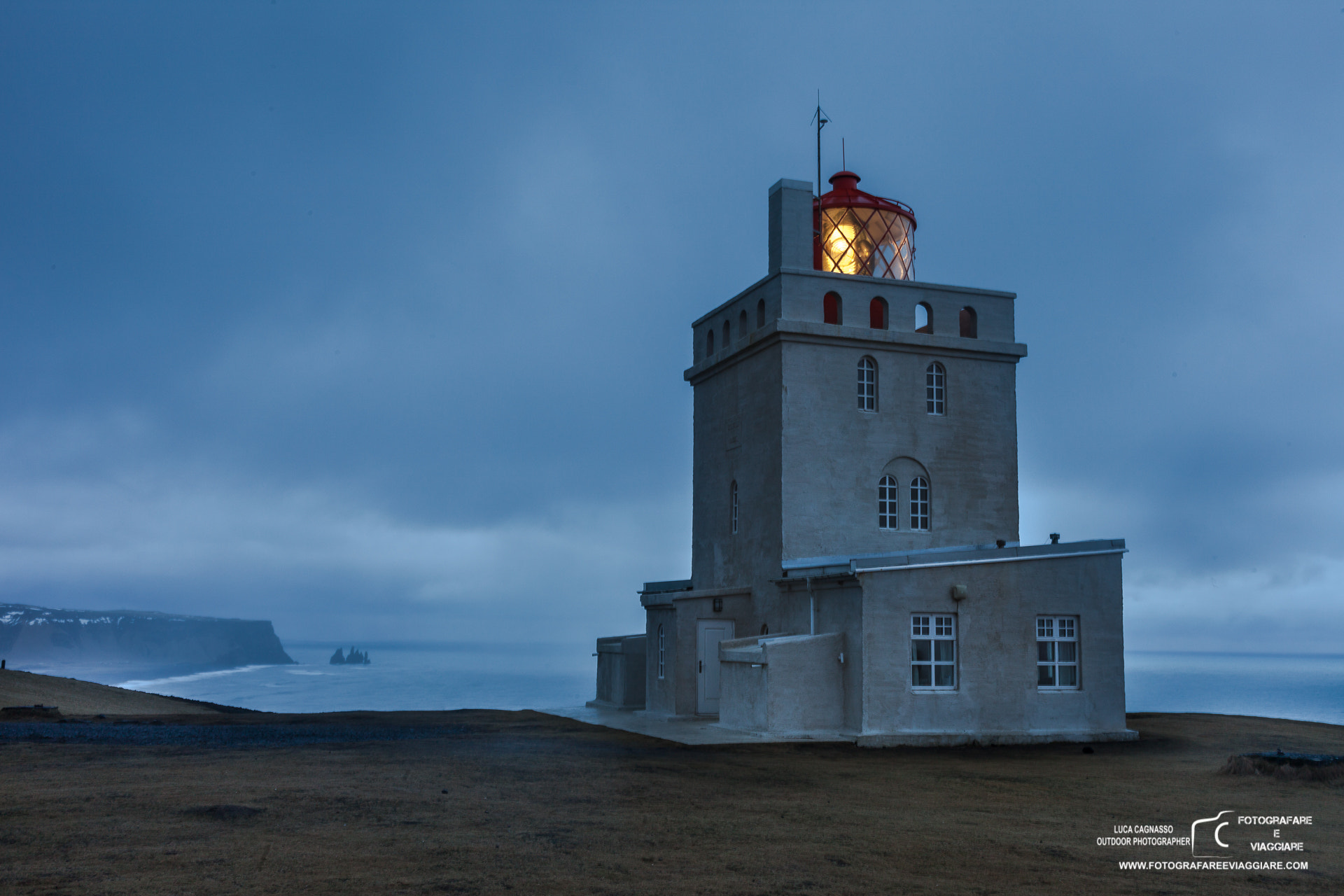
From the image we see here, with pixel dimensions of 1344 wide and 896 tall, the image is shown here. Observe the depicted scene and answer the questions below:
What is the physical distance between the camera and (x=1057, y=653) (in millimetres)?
19406

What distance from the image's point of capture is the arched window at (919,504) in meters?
22.8

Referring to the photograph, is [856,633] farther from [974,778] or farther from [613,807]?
[613,807]

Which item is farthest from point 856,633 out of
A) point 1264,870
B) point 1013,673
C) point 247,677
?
point 247,677

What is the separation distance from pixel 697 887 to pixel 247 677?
14961 cm

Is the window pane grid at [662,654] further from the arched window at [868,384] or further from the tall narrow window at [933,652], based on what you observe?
the arched window at [868,384]

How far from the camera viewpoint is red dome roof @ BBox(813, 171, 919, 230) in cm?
2548

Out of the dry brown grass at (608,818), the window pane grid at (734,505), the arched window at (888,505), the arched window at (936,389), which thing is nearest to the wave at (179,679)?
the window pane grid at (734,505)

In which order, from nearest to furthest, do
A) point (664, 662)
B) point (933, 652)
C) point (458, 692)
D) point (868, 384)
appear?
point (933, 652) < point (868, 384) < point (664, 662) < point (458, 692)

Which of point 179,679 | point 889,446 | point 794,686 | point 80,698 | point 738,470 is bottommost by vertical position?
point 179,679

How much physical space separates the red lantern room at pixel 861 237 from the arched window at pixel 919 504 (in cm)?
529

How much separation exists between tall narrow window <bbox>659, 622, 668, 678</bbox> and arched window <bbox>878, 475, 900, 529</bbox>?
5.45m

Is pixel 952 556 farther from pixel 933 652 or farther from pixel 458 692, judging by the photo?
pixel 458 692

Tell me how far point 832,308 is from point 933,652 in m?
8.19

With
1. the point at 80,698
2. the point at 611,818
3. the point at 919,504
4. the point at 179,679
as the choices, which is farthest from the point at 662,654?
the point at 179,679
